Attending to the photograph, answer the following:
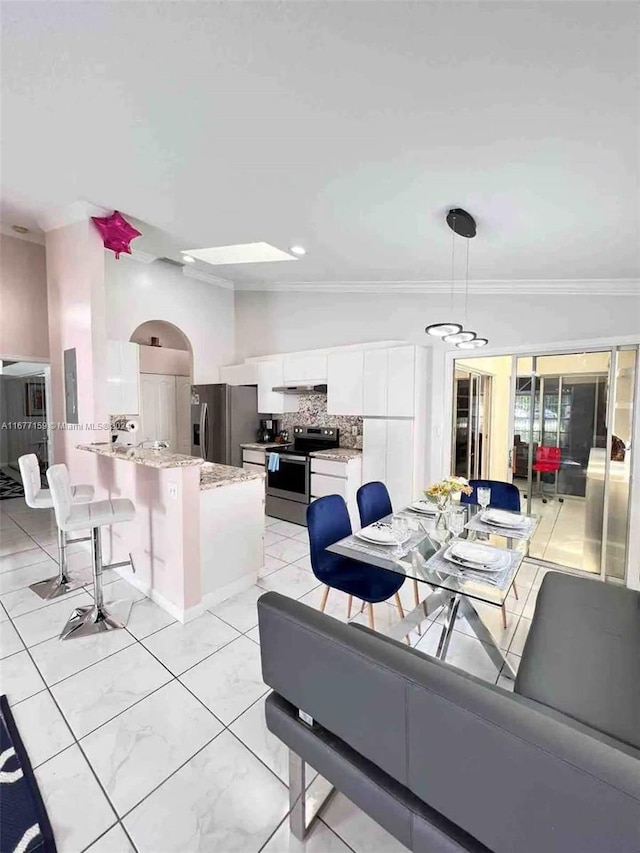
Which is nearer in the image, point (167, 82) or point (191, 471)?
point (167, 82)

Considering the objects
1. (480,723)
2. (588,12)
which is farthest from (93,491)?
(588,12)

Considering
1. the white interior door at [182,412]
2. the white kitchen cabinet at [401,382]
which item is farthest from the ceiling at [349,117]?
the white interior door at [182,412]

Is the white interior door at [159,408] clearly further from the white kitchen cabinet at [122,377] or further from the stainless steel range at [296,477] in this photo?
the stainless steel range at [296,477]

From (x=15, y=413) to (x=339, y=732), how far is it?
600 centimetres

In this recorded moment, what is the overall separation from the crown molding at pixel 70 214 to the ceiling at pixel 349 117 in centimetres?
28

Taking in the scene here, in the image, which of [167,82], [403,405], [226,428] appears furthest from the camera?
[226,428]

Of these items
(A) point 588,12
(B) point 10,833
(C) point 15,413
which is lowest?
(B) point 10,833

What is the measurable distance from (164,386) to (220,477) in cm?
392

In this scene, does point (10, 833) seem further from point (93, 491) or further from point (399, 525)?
point (93, 491)

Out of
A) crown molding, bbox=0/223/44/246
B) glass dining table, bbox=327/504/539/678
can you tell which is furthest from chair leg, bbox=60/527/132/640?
crown molding, bbox=0/223/44/246

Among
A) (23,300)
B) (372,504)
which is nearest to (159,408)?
(23,300)

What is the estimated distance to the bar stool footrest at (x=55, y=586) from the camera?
3049 mm

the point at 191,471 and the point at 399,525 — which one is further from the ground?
the point at 191,471

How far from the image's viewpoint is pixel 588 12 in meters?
1.16
